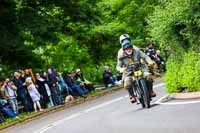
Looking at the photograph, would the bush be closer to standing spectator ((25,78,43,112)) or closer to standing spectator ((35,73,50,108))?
standing spectator ((25,78,43,112))

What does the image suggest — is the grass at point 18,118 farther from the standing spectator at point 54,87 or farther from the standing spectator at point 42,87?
the standing spectator at point 54,87

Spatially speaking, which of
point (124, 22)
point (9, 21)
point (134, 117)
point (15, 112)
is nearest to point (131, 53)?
point (134, 117)

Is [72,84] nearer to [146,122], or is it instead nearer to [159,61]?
[159,61]

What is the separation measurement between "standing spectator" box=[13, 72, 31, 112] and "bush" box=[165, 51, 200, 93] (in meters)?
8.30

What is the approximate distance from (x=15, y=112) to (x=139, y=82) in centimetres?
1016

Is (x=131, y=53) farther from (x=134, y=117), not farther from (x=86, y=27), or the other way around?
(x=86, y=27)

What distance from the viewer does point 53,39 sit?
115 feet

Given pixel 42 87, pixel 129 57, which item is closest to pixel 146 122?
pixel 129 57

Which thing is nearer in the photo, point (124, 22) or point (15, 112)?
point (15, 112)

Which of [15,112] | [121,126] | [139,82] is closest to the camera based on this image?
[121,126]

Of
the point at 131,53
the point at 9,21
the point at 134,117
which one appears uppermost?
the point at 9,21

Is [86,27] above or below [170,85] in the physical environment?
above

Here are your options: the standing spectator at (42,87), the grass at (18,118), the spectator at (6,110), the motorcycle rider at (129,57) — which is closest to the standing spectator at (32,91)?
the grass at (18,118)

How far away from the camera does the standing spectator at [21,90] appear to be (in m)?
26.5
